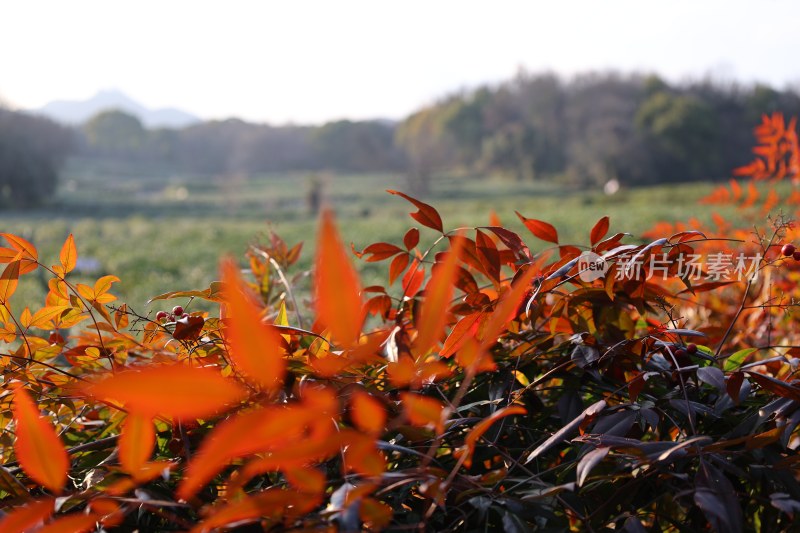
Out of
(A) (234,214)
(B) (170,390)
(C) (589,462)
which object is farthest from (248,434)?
(A) (234,214)

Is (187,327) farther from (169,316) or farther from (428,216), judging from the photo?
(428,216)

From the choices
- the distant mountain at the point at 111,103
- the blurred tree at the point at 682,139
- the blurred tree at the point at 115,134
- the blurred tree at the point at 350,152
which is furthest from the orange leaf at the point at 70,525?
the distant mountain at the point at 111,103

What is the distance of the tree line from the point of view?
108 feet

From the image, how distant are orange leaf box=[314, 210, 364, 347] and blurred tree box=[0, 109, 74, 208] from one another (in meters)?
28.0

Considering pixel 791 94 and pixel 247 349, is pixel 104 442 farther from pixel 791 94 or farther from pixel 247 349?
pixel 791 94

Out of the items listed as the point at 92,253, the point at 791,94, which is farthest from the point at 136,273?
the point at 791,94

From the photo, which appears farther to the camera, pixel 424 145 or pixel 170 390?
pixel 424 145

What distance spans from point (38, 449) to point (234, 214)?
23574 millimetres

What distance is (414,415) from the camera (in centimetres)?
30

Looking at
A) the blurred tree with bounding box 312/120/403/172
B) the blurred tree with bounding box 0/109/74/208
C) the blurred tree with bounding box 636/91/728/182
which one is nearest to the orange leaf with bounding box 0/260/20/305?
the blurred tree with bounding box 0/109/74/208

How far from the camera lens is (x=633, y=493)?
47 cm

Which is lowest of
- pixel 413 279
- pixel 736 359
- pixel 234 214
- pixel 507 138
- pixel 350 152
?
pixel 234 214

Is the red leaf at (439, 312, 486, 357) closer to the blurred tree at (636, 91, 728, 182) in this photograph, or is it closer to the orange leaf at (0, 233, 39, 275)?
the orange leaf at (0, 233, 39, 275)

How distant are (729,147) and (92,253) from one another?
3459cm
